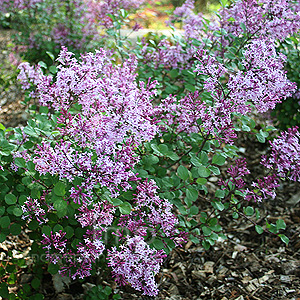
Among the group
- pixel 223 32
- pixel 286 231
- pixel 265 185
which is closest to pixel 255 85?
pixel 265 185

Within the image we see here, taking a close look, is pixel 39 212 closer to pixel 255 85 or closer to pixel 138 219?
pixel 138 219

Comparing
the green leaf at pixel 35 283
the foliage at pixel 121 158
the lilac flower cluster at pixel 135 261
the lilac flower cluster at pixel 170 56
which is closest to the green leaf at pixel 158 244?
the foliage at pixel 121 158

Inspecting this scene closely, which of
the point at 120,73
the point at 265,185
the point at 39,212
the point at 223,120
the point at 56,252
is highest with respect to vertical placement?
the point at 120,73

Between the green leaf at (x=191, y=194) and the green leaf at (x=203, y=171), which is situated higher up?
the green leaf at (x=203, y=171)

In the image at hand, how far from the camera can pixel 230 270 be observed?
247cm

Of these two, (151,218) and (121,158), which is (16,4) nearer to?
(121,158)

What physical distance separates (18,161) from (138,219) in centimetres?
66

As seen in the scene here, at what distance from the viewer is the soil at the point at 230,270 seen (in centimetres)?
225

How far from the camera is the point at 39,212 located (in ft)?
5.47

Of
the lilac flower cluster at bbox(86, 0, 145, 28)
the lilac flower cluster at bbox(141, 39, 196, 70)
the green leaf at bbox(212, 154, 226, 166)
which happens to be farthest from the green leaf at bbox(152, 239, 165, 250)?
the lilac flower cluster at bbox(86, 0, 145, 28)

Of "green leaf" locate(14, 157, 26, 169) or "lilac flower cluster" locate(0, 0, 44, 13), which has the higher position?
"lilac flower cluster" locate(0, 0, 44, 13)

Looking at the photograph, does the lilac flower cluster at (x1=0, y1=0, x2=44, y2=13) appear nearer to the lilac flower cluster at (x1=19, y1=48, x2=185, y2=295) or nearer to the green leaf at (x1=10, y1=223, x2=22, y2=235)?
the lilac flower cluster at (x1=19, y1=48, x2=185, y2=295)

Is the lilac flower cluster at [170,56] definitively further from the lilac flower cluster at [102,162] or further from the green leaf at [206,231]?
the green leaf at [206,231]

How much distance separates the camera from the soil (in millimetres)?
2252
